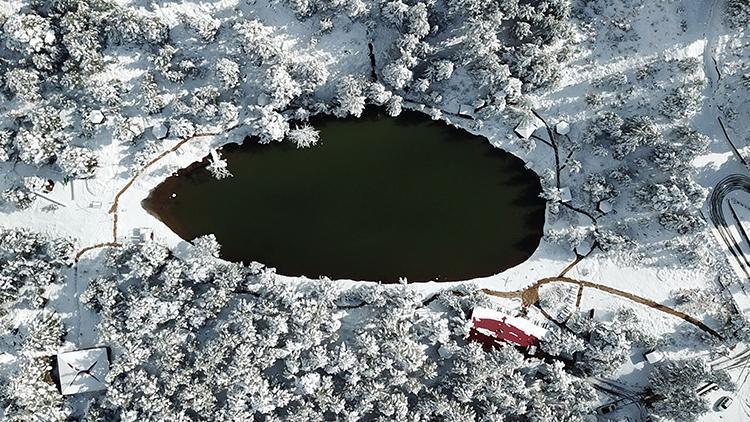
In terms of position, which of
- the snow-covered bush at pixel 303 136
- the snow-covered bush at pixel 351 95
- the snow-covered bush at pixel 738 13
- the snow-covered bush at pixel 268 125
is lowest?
the snow-covered bush at pixel 303 136

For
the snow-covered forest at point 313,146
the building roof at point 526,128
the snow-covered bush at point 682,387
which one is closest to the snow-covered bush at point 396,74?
the snow-covered forest at point 313,146

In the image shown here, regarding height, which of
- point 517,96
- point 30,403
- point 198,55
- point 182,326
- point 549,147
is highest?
point 198,55

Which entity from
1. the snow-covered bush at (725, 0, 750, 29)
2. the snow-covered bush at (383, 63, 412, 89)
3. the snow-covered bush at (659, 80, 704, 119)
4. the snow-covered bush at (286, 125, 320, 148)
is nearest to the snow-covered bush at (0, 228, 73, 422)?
the snow-covered bush at (286, 125, 320, 148)

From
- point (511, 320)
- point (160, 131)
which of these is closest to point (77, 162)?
point (160, 131)

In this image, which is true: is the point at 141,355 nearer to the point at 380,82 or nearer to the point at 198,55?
the point at 198,55

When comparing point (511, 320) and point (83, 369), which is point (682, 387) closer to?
point (511, 320)

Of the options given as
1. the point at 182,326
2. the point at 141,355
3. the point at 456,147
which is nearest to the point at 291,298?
the point at 182,326

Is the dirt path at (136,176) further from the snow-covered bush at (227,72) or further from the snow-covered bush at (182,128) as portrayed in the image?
the snow-covered bush at (227,72)
